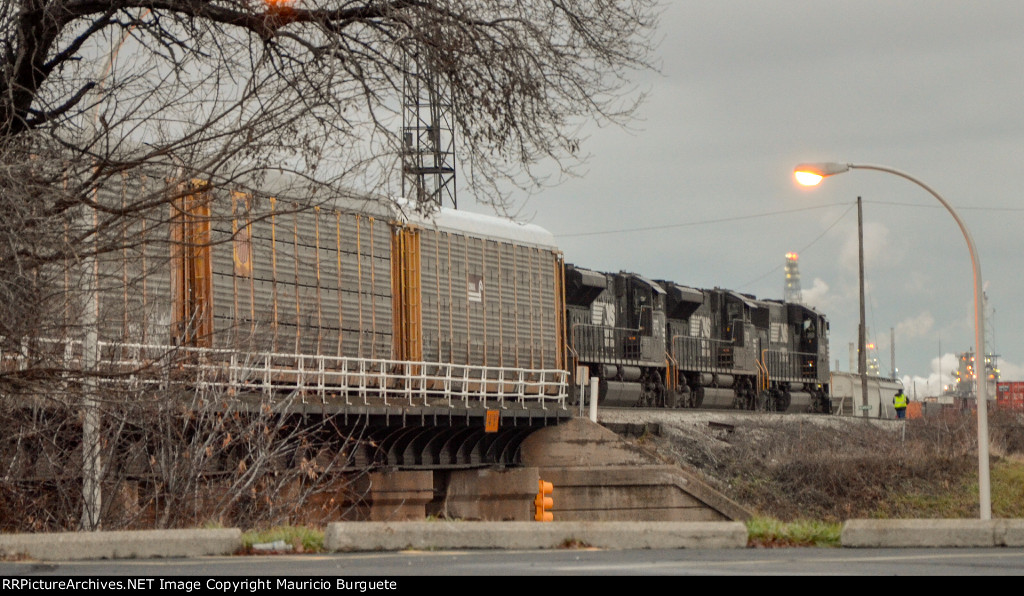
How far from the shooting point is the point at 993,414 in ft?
181

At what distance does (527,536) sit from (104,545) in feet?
11.2

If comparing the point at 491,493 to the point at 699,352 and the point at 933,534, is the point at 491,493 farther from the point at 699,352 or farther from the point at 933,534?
the point at 933,534

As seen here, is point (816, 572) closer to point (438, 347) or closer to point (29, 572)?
point (29, 572)

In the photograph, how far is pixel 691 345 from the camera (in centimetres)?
4638

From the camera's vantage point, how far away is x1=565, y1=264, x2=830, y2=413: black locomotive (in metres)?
41.0

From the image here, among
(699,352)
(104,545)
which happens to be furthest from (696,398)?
(104,545)

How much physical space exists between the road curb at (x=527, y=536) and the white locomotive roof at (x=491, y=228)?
60.3 ft

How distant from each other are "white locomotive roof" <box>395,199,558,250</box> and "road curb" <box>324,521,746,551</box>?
18.4m

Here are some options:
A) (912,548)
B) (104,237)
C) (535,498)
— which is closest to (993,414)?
(535,498)

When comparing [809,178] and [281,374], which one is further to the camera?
[281,374]

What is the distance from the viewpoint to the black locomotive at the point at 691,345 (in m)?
41.0

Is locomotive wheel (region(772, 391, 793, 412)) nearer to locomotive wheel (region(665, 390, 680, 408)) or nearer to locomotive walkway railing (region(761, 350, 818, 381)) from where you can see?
locomotive walkway railing (region(761, 350, 818, 381))

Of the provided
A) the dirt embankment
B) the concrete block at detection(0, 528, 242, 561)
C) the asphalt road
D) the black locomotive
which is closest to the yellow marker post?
the dirt embankment
